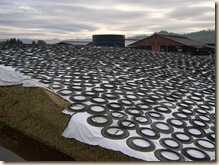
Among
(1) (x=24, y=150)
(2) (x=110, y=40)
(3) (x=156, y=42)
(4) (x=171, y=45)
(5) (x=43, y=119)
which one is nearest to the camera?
(1) (x=24, y=150)

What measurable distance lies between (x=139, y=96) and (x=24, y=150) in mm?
5797

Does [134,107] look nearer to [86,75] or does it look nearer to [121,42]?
[86,75]

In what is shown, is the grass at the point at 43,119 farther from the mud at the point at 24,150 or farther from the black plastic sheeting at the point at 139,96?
the black plastic sheeting at the point at 139,96

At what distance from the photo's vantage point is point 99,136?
308 inches

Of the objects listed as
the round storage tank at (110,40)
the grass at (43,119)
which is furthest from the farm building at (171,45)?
the grass at (43,119)

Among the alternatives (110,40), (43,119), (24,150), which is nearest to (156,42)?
(110,40)

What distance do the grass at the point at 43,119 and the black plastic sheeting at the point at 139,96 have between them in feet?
1.89

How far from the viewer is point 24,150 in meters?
8.70

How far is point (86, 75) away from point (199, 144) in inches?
320

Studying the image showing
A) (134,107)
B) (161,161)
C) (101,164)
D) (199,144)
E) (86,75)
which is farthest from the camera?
(86,75)

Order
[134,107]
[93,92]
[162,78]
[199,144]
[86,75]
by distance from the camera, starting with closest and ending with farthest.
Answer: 1. [199,144]
2. [134,107]
3. [93,92]
4. [86,75]
5. [162,78]

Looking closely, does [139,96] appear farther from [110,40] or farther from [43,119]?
[110,40]

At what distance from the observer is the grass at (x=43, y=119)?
26.0ft

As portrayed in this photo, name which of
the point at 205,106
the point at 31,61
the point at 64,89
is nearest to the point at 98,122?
the point at 64,89
